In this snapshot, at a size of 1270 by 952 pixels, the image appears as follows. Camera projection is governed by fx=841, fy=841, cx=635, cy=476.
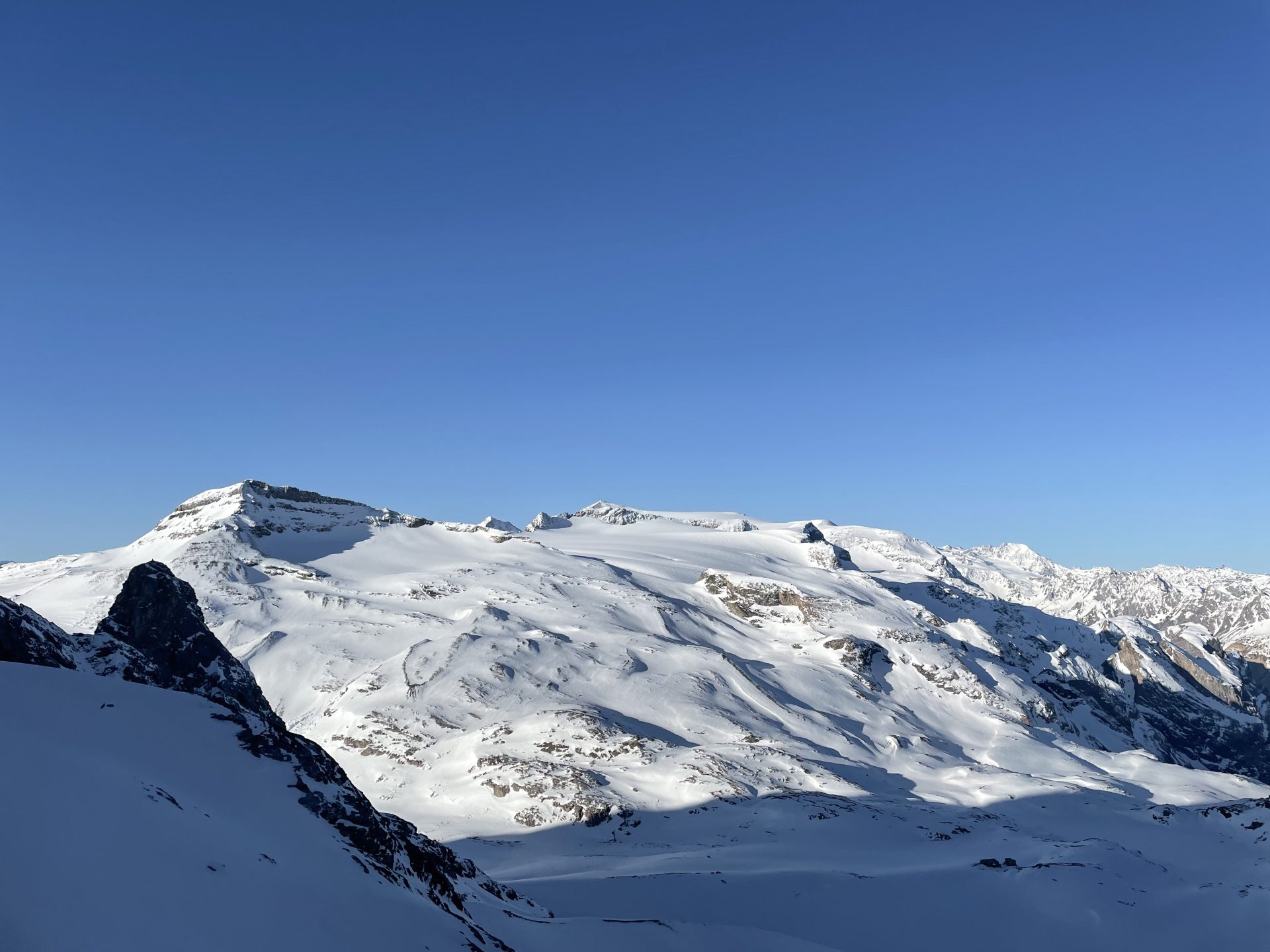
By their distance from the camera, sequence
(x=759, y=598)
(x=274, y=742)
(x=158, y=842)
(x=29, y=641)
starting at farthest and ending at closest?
1. (x=759, y=598)
2. (x=29, y=641)
3. (x=274, y=742)
4. (x=158, y=842)

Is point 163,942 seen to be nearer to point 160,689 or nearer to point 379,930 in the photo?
point 379,930

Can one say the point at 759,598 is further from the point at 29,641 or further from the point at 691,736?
the point at 29,641

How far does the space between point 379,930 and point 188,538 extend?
17778 centimetres

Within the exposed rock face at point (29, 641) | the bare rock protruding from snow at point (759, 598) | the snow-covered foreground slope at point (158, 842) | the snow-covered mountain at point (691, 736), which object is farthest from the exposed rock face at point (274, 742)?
the bare rock protruding from snow at point (759, 598)

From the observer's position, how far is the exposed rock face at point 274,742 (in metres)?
30.4

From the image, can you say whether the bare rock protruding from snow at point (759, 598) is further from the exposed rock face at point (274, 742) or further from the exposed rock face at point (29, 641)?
the exposed rock face at point (29, 641)

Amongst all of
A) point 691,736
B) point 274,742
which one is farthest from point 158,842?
point 691,736

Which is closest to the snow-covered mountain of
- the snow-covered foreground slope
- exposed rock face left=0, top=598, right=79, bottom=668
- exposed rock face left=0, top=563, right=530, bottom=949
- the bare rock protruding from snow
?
the bare rock protruding from snow

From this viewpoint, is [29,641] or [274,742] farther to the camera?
[29,641]

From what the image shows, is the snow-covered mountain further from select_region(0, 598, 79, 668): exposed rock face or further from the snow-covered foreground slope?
select_region(0, 598, 79, 668): exposed rock face

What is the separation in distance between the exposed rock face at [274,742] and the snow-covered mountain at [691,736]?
16167 millimetres

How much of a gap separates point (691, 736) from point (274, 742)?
291 feet

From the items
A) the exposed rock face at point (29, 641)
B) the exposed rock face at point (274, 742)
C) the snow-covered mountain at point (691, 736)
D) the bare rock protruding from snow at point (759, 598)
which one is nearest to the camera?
the exposed rock face at point (274, 742)

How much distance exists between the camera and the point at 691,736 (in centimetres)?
11512
